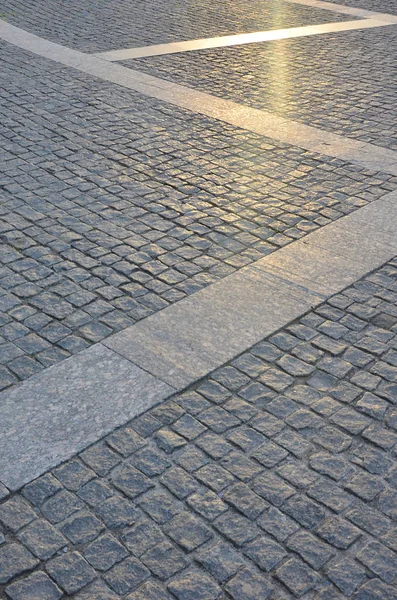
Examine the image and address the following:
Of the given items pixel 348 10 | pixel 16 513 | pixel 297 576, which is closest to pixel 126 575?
pixel 16 513

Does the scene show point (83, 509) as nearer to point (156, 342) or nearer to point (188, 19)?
point (156, 342)

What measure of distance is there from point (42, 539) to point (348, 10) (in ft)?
44.0

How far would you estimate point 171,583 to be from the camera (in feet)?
9.45

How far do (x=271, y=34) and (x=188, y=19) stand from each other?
71.2 inches

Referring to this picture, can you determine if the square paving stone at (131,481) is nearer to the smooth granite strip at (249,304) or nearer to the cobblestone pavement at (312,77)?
the smooth granite strip at (249,304)

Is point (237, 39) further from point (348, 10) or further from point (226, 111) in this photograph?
point (226, 111)

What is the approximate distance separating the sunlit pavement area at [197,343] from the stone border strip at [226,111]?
0.05 metres

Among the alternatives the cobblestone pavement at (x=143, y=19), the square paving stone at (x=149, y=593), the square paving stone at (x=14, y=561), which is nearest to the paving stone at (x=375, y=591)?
the square paving stone at (x=149, y=593)

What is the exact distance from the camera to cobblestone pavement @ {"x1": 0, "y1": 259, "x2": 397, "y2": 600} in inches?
114

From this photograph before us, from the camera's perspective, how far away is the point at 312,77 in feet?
31.6

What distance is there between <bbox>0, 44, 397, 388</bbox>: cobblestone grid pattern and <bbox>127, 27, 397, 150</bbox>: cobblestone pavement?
983mm

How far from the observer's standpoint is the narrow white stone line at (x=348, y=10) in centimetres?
1357

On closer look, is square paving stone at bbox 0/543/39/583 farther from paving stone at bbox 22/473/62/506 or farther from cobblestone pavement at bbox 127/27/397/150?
cobblestone pavement at bbox 127/27/397/150

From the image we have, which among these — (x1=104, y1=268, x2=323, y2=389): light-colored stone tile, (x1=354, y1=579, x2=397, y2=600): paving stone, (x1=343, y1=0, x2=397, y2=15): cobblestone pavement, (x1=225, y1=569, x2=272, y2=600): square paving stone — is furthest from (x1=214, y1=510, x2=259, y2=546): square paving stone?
(x1=343, y1=0, x2=397, y2=15): cobblestone pavement
